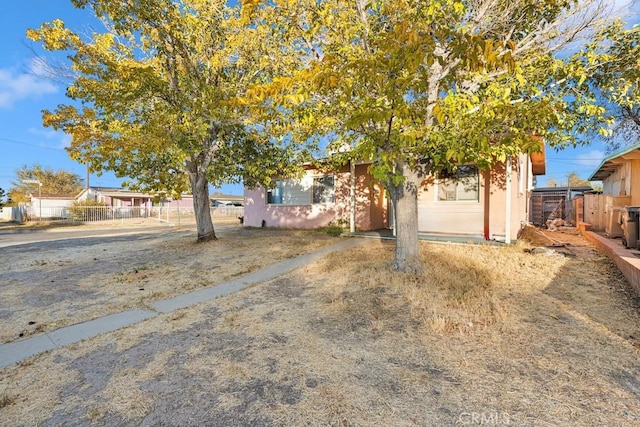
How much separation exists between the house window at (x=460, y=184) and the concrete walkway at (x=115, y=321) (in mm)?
6405

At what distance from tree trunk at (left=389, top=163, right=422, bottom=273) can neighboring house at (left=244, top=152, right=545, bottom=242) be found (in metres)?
1.65

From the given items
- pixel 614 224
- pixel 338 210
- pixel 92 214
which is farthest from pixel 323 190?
pixel 92 214

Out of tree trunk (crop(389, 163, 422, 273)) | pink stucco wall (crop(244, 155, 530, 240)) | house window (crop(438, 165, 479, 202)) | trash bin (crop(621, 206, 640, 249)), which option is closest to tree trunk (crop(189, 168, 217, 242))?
pink stucco wall (crop(244, 155, 530, 240))

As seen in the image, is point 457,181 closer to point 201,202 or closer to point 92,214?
point 201,202

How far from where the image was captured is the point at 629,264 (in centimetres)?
511

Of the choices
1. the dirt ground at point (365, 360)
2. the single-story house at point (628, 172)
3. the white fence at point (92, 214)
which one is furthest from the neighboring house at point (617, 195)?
the white fence at point (92, 214)

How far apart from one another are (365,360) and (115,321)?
336 cm

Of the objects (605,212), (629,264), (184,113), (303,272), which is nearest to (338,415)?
(303,272)

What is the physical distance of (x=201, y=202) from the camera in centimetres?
1079

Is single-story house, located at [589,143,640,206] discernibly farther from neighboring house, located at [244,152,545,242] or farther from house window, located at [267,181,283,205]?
house window, located at [267,181,283,205]

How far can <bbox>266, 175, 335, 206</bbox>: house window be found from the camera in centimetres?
1395

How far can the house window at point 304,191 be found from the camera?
1395 cm

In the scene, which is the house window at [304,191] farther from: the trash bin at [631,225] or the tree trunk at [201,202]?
the trash bin at [631,225]

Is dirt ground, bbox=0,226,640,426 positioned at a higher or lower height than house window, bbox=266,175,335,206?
lower
